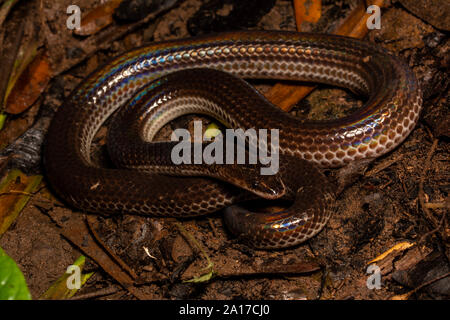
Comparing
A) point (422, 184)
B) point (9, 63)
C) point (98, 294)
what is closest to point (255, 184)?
point (422, 184)

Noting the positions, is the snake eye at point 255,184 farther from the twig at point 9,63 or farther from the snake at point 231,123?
the twig at point 9,63

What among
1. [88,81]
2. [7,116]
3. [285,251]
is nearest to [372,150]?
[285,251]

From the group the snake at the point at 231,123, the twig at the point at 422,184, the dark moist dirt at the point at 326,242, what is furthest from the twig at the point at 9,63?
the twig at the point at 422,184

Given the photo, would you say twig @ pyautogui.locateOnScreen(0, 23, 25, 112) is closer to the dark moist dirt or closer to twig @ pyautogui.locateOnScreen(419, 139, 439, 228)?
the dark moist dirt

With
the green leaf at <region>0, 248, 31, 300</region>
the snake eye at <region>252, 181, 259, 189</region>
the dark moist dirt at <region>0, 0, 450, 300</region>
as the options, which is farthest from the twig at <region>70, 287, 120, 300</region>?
the snake eye at <region>252, 181, 259, 189</region>

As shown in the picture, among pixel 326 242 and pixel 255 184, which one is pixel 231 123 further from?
pixel 326 242

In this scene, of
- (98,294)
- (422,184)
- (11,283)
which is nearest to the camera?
(11,283)
